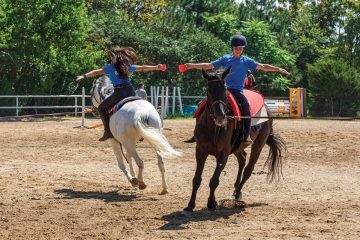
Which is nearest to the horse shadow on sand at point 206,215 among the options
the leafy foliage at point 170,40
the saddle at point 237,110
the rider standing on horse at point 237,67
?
the saddle at point 237,110

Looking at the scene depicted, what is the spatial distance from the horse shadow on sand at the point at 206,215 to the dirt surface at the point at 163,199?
0.04ft

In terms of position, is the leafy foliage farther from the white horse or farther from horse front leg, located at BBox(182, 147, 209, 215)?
horse front leg, located at BBox(182, 147, 209, 215)

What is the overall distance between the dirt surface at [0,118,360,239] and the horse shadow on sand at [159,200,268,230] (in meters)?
0.01

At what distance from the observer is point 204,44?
41406mm

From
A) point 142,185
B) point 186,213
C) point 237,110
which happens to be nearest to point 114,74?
point 142,185

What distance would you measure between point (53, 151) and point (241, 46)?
342 inches

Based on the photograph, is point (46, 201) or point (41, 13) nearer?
point (46, 201)

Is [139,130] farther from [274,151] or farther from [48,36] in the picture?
[48,36]

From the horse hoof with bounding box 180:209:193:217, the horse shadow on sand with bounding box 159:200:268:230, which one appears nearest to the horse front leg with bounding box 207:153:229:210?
the horse shadow on sand with bounding box 159:200:268:230

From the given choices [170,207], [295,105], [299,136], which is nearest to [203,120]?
[170,207]

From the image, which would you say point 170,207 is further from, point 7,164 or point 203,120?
point 7,164

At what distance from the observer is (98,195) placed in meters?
11.1

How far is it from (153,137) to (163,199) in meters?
0.97

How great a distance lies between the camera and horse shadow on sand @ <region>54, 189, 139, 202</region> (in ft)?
35.2
